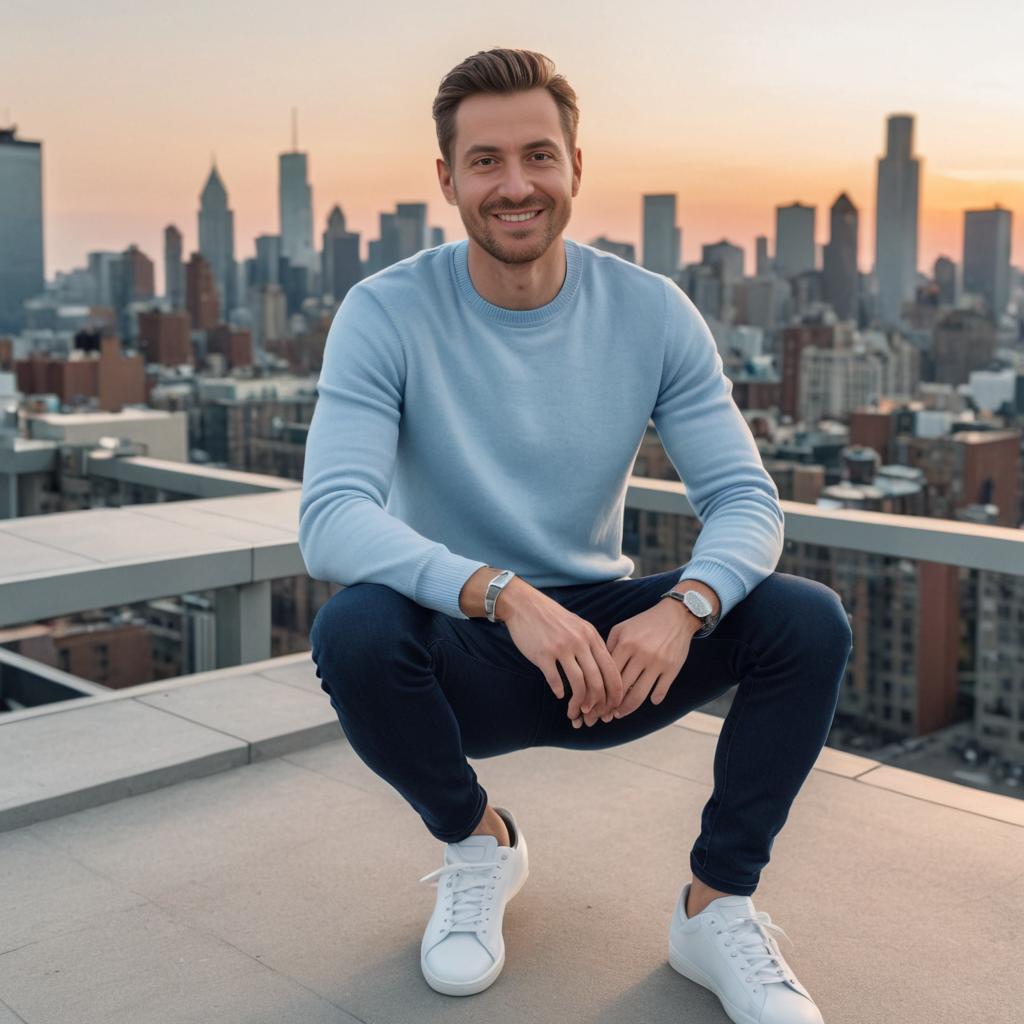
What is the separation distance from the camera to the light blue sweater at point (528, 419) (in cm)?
156

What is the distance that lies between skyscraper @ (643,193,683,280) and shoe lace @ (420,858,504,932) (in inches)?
1265

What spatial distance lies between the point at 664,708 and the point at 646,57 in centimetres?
1818

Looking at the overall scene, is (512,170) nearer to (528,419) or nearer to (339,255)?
(528,419)

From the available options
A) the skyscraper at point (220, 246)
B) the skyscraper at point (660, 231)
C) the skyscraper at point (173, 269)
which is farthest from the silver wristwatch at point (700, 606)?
the skyscraper at point (173, 269)

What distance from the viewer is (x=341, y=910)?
170 cm

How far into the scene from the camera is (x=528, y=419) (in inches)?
63.6

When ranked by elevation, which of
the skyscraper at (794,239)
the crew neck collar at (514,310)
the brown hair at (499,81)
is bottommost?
the crew neck collar at (514,310)

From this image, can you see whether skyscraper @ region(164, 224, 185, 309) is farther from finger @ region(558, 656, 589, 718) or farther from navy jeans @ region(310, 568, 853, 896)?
finger @ region(558, 656, 589, 718)

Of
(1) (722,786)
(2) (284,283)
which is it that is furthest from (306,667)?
(2) (284,283)

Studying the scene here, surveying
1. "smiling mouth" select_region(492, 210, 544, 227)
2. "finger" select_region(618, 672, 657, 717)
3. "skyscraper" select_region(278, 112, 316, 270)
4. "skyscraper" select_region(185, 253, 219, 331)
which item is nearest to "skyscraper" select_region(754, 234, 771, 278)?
"skyscraper" select_region(278, 112, 316, 270)

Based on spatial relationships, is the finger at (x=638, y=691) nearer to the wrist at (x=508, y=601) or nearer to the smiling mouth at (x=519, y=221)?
the wrist at (x=508, y=601)

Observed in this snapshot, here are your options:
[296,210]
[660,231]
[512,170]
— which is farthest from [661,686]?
[296,210]

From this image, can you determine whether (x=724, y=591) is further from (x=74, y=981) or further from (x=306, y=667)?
(x=306, y=667)

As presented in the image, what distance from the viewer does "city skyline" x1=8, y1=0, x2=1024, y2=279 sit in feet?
55.0
